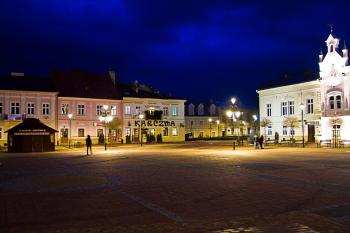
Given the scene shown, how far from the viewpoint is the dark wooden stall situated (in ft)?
132

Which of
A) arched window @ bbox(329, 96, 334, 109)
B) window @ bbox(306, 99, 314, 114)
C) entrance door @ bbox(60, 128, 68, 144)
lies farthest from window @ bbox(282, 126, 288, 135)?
entrance door @ bbox(60, 128, 68, 144)

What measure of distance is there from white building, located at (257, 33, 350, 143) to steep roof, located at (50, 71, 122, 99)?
2517 cm

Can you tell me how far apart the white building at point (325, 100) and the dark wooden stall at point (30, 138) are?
93.9 feet

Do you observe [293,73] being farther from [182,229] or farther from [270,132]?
[182,229]

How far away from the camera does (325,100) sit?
45469 millimetres

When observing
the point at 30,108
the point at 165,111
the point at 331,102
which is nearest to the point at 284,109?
the point at 331,102

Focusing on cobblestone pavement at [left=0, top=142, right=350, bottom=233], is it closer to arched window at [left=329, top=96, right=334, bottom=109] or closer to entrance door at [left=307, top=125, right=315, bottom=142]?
arched window at [left=329, top=96, right=334, bottom=109]

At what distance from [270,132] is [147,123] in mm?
19414

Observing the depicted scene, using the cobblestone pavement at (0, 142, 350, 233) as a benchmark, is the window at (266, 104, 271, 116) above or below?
above

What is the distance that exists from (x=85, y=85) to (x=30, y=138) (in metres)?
21.0

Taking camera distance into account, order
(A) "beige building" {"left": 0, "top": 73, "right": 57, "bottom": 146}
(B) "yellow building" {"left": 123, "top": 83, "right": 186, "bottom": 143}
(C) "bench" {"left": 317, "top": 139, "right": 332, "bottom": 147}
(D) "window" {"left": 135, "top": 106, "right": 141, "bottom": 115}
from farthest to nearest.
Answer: (D) "window" {"left": 135, "top": 106, "right": 141, "bottom": 115}
(B) "yellow building" {"left": 123, "top": 83, "right": 186, "bottom": 143}
(A) "beige building" {"left": 0, "top": 73, "right": 57, "bottom": 146}
(C) "bench" {"left": 317, "top": 139, "right": 332, "bottom": 147}

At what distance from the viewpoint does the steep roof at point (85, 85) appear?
190 ft

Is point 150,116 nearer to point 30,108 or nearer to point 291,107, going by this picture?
point 30,108

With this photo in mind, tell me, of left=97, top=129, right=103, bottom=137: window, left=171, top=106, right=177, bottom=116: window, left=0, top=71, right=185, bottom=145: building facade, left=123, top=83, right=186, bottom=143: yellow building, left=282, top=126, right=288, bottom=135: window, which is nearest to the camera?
left=0, top=71, right=185, bottom=145: building facade
